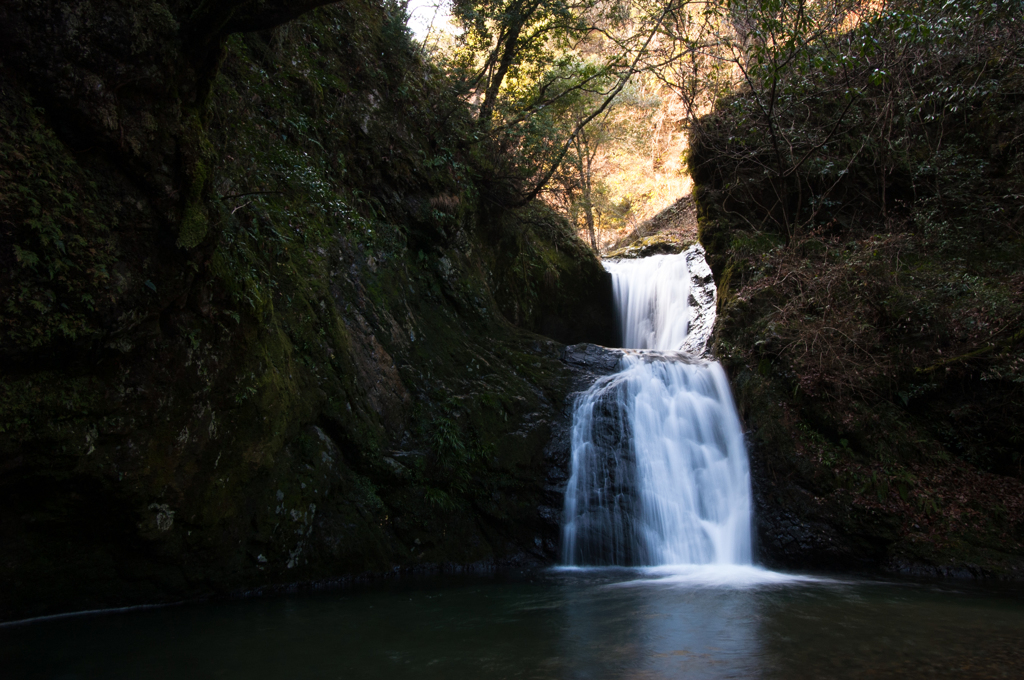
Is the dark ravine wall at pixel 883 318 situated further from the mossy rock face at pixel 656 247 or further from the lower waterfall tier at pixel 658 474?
the mossy rock face at pixel 656 247

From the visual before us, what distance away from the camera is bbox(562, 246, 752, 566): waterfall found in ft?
27.9

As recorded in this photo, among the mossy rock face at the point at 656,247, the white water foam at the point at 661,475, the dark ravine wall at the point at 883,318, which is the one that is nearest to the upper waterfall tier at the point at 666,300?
the mossy rock face at the point at 656,247

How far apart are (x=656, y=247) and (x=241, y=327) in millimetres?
14918

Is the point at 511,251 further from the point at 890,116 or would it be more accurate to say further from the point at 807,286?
the point at 890,116

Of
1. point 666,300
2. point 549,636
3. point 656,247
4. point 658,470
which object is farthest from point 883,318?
point 656,247

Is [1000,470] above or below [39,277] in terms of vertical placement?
below

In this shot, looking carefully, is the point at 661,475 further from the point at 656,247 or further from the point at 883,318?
the point at 656,247

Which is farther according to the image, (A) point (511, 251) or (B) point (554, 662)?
(A) point (511, 251)

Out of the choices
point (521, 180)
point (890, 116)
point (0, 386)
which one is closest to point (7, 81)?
point (0, 386)

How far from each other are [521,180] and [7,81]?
32.4ft

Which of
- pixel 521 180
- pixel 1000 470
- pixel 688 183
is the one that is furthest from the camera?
pixel 688 183

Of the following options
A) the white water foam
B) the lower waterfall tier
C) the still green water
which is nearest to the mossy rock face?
the white water foam

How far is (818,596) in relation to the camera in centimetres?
616

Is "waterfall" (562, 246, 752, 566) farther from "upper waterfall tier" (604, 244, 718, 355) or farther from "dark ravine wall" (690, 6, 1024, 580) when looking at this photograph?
"upper waterfall tier" (604, 244, 718, 355)
